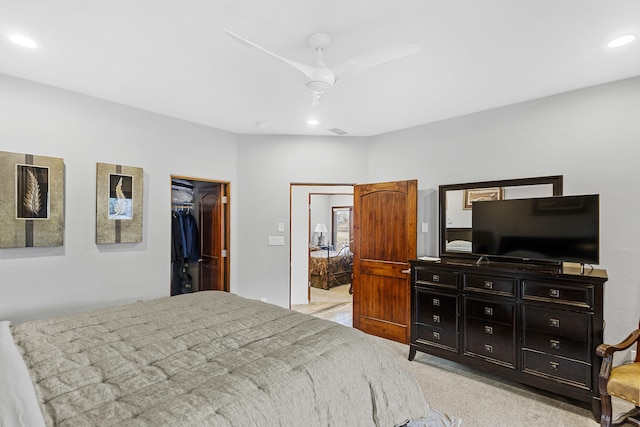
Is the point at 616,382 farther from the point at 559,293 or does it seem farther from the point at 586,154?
the point at 586,154

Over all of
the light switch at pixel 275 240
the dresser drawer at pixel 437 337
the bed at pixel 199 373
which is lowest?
the dresser drawer at pixel 437 337

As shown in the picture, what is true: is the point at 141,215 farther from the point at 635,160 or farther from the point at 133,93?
the point at 635,160

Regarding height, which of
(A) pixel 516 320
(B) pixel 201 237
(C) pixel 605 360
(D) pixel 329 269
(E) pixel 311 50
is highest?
(E) pixel 311 50

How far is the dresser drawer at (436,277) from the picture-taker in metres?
3.17

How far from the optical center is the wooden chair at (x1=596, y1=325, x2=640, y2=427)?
2.11 meters

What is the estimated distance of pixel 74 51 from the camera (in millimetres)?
2336

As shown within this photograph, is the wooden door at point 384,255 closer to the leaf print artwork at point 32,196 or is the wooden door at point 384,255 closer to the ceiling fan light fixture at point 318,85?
the ceiling fan light fixture at point 318,85

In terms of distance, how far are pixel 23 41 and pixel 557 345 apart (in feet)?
14.7

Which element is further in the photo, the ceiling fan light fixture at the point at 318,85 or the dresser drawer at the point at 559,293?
the dresser drawer at the point at 559,293

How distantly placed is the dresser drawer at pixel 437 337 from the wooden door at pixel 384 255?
0.53 m

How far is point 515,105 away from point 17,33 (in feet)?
13.6

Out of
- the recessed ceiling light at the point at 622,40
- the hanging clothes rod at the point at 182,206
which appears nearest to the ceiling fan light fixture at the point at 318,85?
the recessed ceiling light at the point at 622,40

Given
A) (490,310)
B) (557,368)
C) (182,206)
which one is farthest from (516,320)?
(182,206)

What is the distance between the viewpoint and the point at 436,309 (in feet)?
10.8
